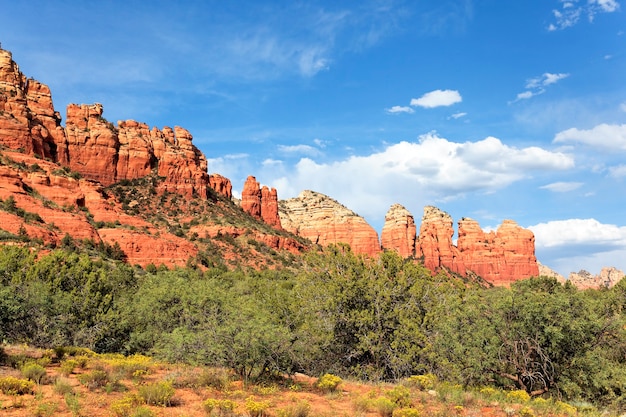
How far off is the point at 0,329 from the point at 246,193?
360 ft

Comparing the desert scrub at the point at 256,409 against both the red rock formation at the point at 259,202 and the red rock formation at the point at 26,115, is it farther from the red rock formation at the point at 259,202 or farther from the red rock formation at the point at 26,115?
the red rock formation at the point at 259,202

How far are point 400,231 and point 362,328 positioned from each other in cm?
14143

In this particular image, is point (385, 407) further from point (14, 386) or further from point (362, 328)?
point (14, 386)

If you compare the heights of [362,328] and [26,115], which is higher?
[26,115]

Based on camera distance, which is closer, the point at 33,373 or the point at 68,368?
the point at 33,373

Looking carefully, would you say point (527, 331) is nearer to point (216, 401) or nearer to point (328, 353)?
point (328, 353)

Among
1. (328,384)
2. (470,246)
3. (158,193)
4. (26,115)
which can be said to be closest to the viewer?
(328,384)

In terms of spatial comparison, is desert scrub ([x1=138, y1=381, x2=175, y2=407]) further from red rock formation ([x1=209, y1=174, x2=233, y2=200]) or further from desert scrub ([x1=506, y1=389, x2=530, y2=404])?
red rock formation ([x1=209, y1=174, x2=233, y2=200])

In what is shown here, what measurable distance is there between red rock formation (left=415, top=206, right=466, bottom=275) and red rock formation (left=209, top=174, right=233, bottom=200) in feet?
239

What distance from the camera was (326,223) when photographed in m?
162

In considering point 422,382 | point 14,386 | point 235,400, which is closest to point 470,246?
point 422,382

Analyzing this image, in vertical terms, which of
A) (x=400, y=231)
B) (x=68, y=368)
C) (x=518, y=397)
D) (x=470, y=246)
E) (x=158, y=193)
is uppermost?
(x=158, y=193)

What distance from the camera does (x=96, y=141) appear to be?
337 feet

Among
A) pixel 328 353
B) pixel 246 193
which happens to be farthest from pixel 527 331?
pixel 246 193
